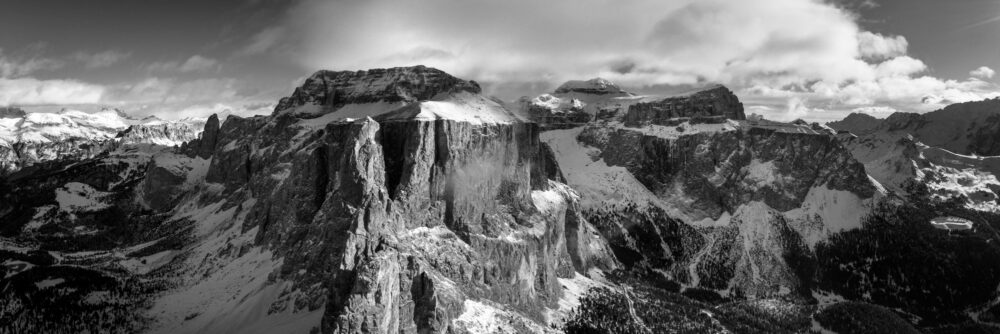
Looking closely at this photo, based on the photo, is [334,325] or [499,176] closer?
[334,325]

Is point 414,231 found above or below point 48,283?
above

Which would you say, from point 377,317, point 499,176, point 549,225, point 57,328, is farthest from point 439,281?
point 57,328

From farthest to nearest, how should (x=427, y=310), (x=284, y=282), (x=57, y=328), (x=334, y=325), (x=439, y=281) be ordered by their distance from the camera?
1. (x=57, y=328)
2. (x=284, y=282)
3. (x=439, y=281)
4. (x=427, y=310)
5. (x=334, y=325)

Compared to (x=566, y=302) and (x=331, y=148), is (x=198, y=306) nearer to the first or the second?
(x=331, y=148)

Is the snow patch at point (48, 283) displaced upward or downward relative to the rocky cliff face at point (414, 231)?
downward

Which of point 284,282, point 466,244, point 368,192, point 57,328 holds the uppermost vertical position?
point 368,192

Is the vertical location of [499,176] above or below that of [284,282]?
above

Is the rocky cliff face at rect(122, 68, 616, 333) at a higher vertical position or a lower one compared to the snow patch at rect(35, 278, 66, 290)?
higher

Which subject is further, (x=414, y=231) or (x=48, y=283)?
(x=48, y=283)

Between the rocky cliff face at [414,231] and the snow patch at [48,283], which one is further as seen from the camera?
the snow patch at [48,283]

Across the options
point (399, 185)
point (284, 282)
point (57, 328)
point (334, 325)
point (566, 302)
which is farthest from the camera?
point (566, 302)

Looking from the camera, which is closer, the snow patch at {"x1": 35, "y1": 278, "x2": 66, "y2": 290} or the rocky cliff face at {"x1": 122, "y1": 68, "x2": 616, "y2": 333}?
the rocky cliff face at {"x1": 122, "y1": 68, "x2": 616, "y2": 333}
